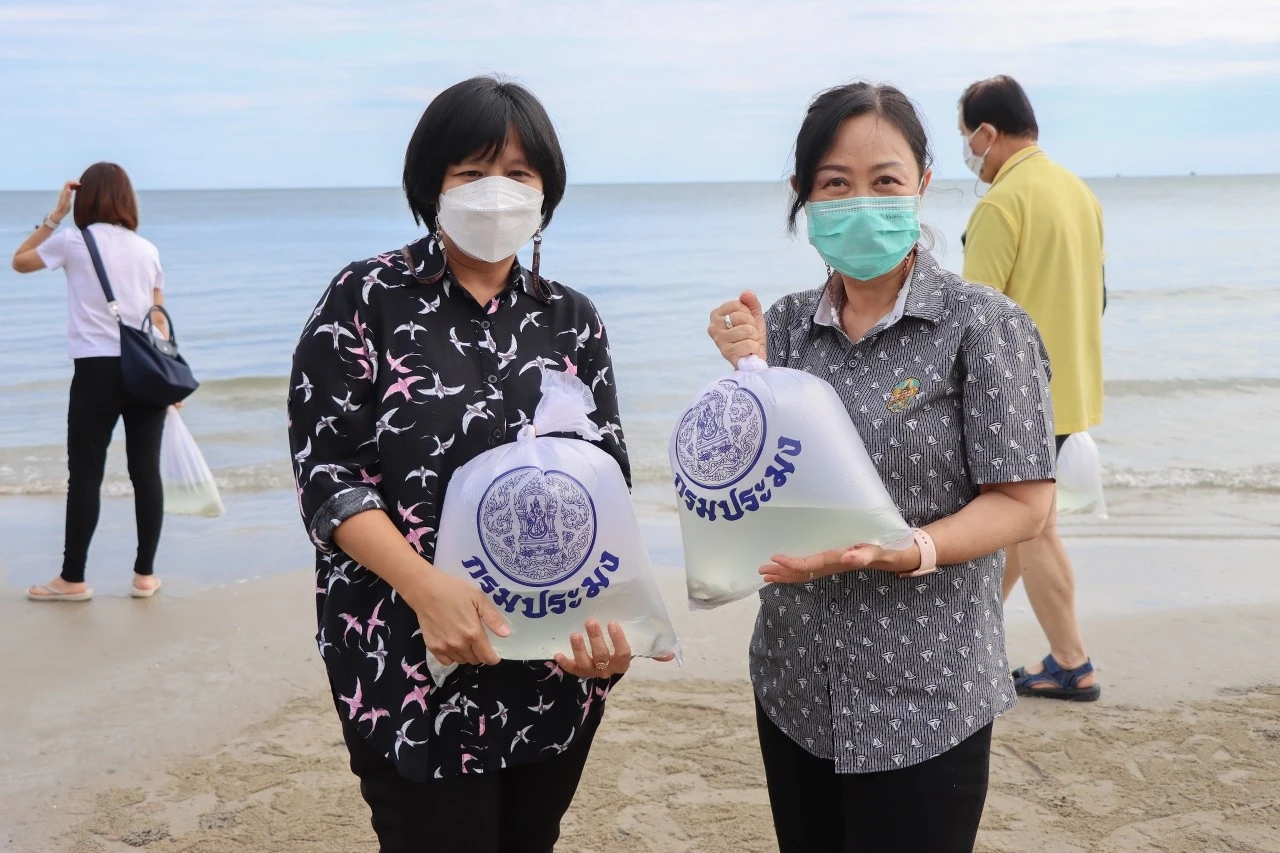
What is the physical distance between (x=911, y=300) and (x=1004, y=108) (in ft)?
7.99

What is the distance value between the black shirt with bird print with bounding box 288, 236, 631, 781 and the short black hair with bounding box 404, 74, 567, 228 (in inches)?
4.2

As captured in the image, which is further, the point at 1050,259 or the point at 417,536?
the point at 1050,259

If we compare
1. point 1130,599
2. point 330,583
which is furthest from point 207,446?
point 330,583

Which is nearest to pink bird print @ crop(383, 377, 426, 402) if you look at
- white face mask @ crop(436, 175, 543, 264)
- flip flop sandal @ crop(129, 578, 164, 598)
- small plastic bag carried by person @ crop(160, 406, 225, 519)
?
white face mask @ crop(436, 175, 543, 264)

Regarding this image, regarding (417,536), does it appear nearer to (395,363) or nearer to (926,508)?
(395,363)

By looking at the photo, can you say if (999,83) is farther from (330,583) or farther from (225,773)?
(225,773)

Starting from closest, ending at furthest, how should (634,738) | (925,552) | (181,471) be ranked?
1. (925,552)
2. (634,738)
3. (181,471)

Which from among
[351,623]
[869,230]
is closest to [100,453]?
[351,623]

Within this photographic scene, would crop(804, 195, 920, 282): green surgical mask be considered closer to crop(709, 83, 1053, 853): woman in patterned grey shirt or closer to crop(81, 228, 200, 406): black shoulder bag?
crop(709, 83, 1053, 853): woman in patterned grey shirt

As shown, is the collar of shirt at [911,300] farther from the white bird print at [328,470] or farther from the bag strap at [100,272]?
the bag strap at [100,272]

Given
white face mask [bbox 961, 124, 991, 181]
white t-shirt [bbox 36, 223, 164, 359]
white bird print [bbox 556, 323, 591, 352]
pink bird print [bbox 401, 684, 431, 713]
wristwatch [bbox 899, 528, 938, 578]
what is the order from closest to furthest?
wristwatch [bbox 899, 528, 938, 578], pink bird print [bbox 401, 684, 431, 713], white bird print [bbox 556, 323, 591, 352], white face mask [bbox 961, 124, 991, 181], white t-shirt [bbox 36, 223, 164, 359]

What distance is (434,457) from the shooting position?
1.73 m

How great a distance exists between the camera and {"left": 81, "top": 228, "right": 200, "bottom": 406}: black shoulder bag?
4691 mm

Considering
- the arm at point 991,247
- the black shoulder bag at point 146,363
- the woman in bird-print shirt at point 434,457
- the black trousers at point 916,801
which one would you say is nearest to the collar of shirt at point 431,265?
the woman in bird-print shirt at point 434,457
